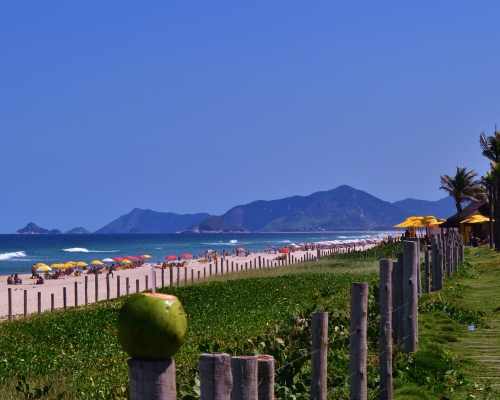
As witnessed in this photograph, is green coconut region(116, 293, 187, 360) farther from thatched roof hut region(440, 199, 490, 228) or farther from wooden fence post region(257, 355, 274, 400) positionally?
thatched roof hut region(440, 199, 490, 228)

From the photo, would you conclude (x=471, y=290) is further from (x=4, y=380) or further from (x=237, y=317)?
(x=4, y=380)

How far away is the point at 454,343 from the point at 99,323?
10.7 m

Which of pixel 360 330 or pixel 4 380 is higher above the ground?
pixel 360 330

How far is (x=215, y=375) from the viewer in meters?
3.73

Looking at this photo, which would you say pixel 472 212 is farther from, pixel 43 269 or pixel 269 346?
pixel 269 346

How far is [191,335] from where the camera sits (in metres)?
15.4

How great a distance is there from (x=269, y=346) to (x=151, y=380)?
7.25m

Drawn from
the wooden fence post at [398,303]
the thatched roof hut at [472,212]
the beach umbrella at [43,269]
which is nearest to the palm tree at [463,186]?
the thatched roof hut at [472,212]

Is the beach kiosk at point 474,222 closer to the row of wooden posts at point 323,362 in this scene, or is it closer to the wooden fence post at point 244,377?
the row of wooden posts at point 323,362

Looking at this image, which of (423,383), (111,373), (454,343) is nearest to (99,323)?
(111,373)

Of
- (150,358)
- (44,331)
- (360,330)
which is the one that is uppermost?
(150,358)

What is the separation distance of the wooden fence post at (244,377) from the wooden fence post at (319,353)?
2.21 m

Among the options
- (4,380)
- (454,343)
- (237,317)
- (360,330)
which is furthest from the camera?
(237,317)

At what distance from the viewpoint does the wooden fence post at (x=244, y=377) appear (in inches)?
170
